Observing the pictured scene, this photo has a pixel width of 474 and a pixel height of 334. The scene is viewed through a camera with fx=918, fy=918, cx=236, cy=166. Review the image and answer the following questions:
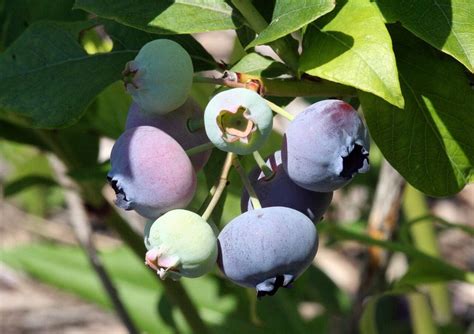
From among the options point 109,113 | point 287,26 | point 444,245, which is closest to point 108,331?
point 444,245

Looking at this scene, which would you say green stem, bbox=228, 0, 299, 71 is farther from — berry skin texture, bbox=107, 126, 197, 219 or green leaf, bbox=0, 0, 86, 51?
green leaf, bbox=0, 0, 86, 51

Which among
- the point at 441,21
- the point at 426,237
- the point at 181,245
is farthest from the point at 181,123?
the point at 426,237

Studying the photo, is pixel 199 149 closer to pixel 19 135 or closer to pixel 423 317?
pixel 19 135

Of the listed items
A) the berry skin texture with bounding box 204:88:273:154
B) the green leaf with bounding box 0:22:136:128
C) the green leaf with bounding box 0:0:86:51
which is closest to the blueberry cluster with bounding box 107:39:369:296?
the berry skin texture with bounding box 204:88:273:154

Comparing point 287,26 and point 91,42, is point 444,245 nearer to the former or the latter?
point 91,42

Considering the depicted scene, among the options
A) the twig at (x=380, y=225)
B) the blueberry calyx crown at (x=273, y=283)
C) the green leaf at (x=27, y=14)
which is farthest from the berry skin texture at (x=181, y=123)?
the twig at (x=380, y=225)

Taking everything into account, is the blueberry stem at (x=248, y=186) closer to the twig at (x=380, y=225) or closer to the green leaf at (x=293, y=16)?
the green leaf at (x=293, y=16)
